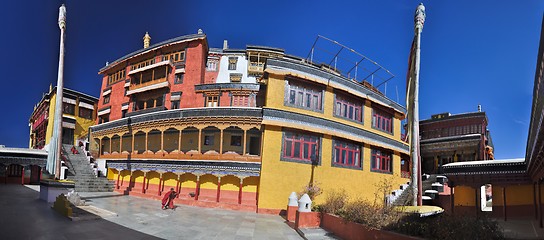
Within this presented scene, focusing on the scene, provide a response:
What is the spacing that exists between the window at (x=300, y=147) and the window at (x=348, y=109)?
10.5ft

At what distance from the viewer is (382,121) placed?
25.7 metres

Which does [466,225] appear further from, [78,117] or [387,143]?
[78,117]

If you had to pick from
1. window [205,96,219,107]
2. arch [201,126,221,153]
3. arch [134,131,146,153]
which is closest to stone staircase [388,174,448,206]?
arch [201,126,221,153]

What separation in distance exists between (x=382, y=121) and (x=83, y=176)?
26.8 meters

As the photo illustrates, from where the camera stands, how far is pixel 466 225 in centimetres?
722

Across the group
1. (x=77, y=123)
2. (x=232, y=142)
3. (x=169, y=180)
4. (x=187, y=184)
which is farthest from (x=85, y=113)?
(x=232, y=142)

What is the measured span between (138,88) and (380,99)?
24.6 meters

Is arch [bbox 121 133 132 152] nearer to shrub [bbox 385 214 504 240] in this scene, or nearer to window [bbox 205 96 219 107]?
window [bbox 205 96 219 107]

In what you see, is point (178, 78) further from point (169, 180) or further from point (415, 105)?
point (415, 105)

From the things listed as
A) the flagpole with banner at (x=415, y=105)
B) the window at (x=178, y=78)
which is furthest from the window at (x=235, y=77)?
the flagpole with banner at (x=415, y=105)

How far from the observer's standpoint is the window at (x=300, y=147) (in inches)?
756

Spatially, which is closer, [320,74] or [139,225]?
Answer: [139,225]

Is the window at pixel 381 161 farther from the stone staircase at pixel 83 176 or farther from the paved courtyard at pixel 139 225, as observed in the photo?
the stone staircase at pixel 83 176

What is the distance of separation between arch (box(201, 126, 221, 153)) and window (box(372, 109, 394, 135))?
12764mm
